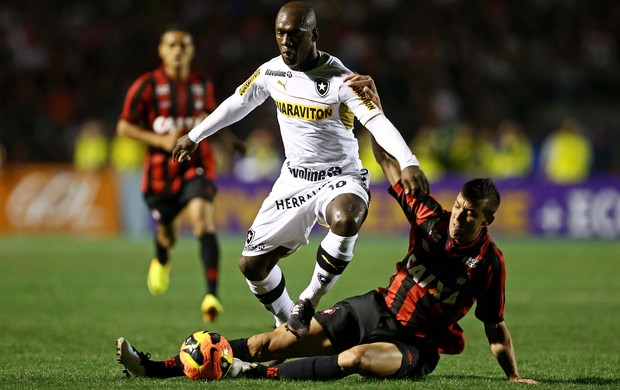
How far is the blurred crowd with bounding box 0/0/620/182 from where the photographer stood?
21.5m

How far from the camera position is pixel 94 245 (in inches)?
697

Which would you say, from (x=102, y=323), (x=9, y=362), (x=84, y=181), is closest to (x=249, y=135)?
(x=84, y=181)

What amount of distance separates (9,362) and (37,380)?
88 centimetres

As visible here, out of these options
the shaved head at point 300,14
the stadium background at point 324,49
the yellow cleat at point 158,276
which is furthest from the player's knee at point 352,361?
the stadium background at point 324,49

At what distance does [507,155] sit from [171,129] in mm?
11296

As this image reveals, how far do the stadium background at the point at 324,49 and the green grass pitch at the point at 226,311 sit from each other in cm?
160

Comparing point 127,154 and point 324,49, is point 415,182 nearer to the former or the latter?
point 127,154

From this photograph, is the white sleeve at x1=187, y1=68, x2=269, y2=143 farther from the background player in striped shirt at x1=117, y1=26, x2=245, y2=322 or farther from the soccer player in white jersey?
the background player in striped shirt at x1=117, y1=26, x2=245, y2=322

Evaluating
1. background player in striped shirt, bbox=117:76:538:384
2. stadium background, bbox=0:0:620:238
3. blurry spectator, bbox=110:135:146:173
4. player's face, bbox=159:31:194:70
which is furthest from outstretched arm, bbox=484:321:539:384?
blurry spectator, bbox=110:135:146:173

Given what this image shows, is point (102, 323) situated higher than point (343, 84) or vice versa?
point (343, 84)

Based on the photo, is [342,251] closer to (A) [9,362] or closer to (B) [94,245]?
(A) [9,362]

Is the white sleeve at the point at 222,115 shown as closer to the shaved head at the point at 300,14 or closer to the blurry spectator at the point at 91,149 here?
the shaved head at the point at 300,14

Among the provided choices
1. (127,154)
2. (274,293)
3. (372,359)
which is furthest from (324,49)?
(372,359)

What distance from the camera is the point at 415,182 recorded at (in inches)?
213
